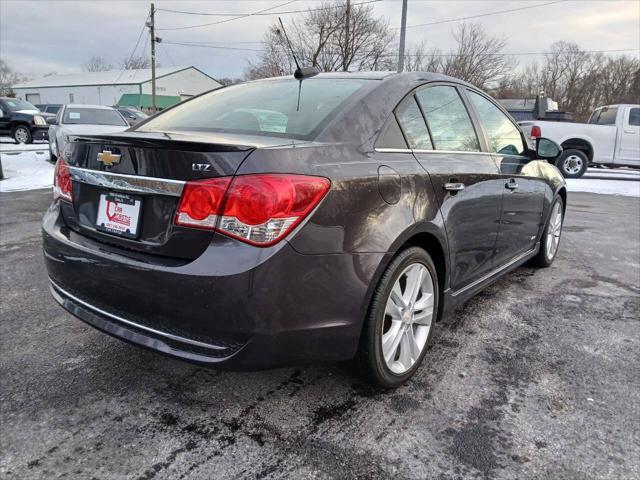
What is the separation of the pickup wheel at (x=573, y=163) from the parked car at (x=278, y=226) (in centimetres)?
1218

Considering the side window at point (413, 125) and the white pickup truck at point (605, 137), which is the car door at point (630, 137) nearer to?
the white pickup truck at point (605, 137)

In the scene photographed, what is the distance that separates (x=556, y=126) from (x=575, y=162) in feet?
4.13

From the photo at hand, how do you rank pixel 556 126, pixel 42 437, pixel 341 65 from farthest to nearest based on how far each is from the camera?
1. pixel 341 65
2. pixel 556 126
3. pixel 42 437

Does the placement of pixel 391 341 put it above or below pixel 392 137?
below

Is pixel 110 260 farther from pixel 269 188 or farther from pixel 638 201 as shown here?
pixel 638 201

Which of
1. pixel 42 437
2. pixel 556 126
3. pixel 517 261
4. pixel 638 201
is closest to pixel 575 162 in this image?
pixel 556 126

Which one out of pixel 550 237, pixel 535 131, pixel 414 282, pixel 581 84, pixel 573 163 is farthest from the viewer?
pixel 581 84

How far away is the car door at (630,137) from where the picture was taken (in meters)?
12.9

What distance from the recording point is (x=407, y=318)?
2.35m

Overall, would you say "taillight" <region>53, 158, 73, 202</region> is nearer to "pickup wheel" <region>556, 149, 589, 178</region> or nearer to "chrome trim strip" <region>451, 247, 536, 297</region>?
"chrome trim strip" <region>451, 247, 536, 297</region>

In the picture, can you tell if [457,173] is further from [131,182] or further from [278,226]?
[131,182]

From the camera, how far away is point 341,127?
6.91ft

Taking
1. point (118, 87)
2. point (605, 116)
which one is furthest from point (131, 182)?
point (118, 87)

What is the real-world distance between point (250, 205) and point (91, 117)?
10.4 m
